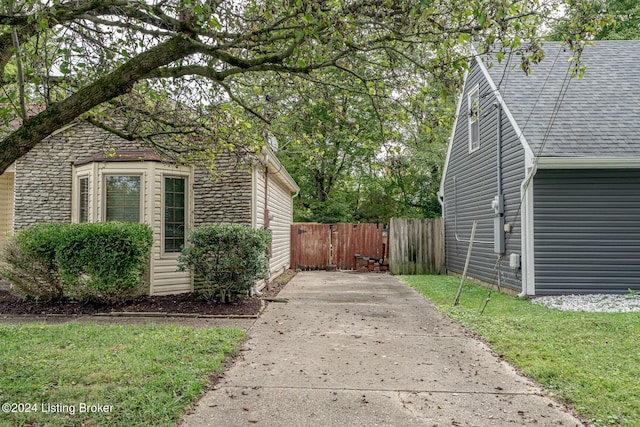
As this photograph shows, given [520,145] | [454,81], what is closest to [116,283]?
[454,81]

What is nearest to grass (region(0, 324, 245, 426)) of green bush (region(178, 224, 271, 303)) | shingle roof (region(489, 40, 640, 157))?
green bush (region(178, 224, 271, 303))

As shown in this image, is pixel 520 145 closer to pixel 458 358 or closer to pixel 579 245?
pixel 579 245

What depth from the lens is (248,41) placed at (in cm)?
402

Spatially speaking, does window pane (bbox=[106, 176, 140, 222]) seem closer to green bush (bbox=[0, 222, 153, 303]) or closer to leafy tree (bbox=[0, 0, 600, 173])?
green bush (bbox=[0, 222, 153, 303])

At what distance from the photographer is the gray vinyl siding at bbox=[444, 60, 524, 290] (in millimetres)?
8906

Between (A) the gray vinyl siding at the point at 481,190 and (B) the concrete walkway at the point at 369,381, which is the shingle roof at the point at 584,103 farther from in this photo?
(B) the concrete walkway at the point at 369,381

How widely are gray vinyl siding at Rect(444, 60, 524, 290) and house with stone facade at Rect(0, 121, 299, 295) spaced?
479cm

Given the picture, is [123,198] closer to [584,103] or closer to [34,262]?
[34,262]

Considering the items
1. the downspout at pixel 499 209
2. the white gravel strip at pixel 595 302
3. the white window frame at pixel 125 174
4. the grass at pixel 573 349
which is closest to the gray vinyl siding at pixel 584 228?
the white gravel strip at pixel 595 302

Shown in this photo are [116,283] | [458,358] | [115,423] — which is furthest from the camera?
[116,283]

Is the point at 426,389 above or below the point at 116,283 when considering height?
below

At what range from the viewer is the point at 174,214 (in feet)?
28.4

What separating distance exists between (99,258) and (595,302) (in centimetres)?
837

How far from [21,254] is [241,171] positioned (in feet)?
13.1
